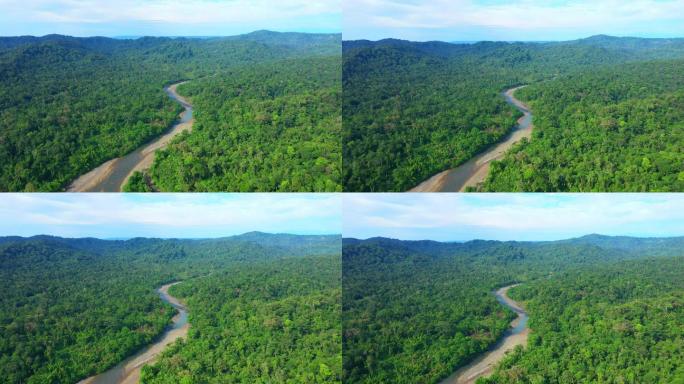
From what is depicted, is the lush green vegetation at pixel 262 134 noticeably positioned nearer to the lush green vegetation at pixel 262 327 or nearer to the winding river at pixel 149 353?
the lush green vegetation at pixel 262 327

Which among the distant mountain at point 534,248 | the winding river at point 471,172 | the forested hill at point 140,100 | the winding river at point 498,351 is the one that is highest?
the forested hill at point 140,100

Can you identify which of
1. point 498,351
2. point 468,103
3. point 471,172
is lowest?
point 498,351

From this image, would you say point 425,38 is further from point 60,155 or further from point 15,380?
point 15,380

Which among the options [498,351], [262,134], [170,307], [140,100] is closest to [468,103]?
[262,134]

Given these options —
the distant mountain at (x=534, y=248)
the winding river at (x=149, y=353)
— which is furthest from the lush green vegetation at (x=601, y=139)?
→ the winding river at (x=149, y=353)

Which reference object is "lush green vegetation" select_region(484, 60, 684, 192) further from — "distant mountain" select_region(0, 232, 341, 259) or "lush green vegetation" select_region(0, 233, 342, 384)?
"lush green vegetation" select_region(0, 233, 342, 384)

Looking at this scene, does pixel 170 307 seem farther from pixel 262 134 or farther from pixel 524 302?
pixel 524 302
